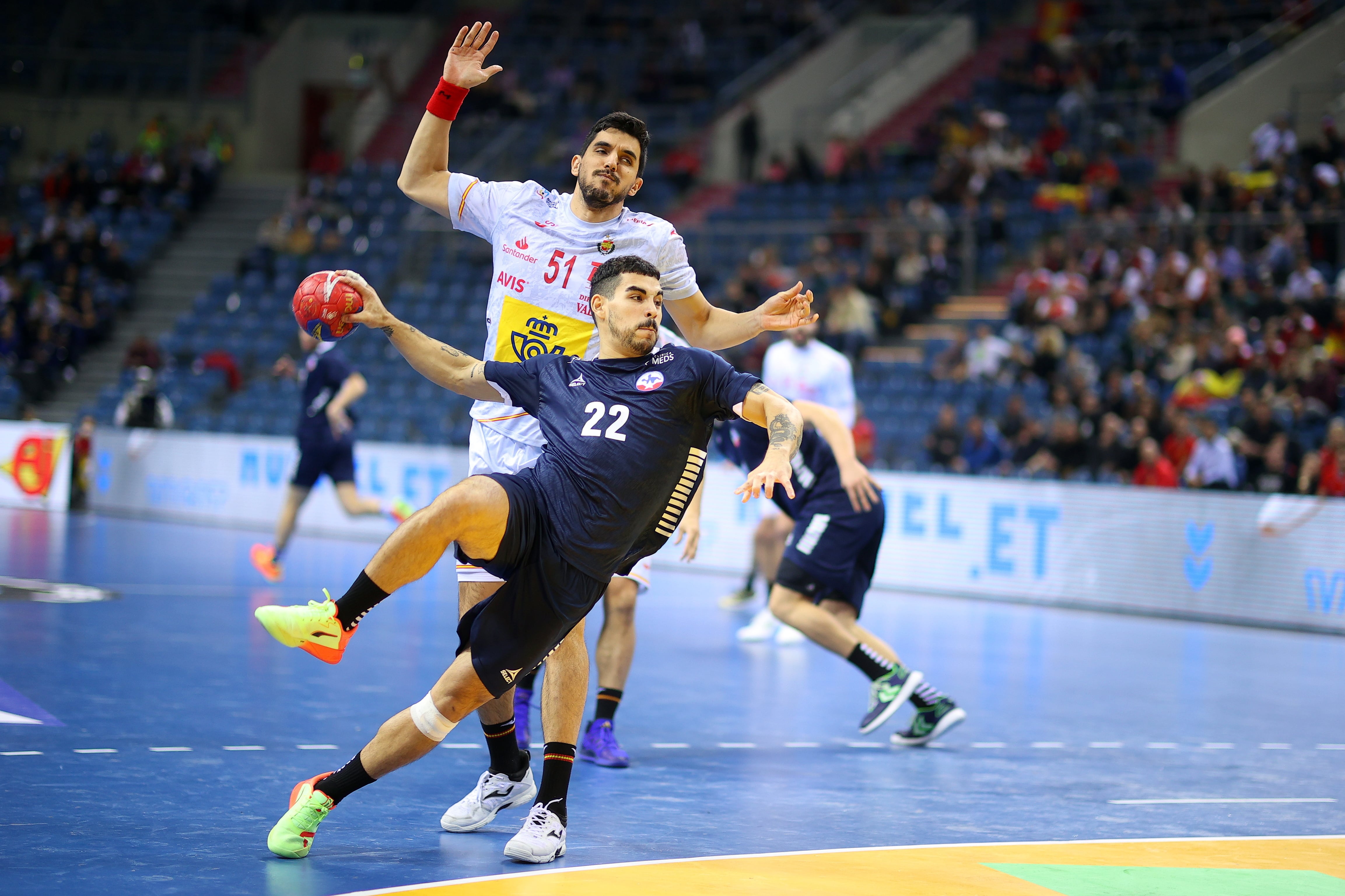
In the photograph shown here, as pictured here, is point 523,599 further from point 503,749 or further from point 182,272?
point 182,272

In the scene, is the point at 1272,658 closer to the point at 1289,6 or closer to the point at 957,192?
the point at 957,192

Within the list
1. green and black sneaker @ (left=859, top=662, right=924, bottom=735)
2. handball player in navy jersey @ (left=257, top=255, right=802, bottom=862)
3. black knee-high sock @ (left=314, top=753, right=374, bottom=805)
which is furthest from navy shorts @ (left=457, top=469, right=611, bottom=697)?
green and black sneaker @ (left=859, top=662, right=924, bottom=735)

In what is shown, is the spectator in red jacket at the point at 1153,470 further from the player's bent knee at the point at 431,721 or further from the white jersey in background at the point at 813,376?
the player's bent knee at the point at 431,721

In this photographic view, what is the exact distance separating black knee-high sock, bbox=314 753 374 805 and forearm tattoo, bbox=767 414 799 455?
1.65 m

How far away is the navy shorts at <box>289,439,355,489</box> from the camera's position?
12.6 m

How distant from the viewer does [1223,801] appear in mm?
6066

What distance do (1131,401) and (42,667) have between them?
1124 cm

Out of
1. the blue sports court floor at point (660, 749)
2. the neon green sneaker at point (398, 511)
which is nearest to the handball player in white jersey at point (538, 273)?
the blue sports court floor at point (660, 749)

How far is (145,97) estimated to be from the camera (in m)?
30.7

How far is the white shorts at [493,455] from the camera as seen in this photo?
528 cm

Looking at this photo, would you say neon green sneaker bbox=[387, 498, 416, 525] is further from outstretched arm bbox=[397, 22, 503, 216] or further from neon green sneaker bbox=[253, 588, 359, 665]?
neon green sneaker bbox=[253, 588, 359, 665]

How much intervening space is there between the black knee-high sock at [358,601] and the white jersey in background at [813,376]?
678cm

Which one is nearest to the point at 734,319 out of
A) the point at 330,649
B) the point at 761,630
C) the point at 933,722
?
the point at 330,649

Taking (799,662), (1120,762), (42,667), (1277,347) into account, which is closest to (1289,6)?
(1277,347)
